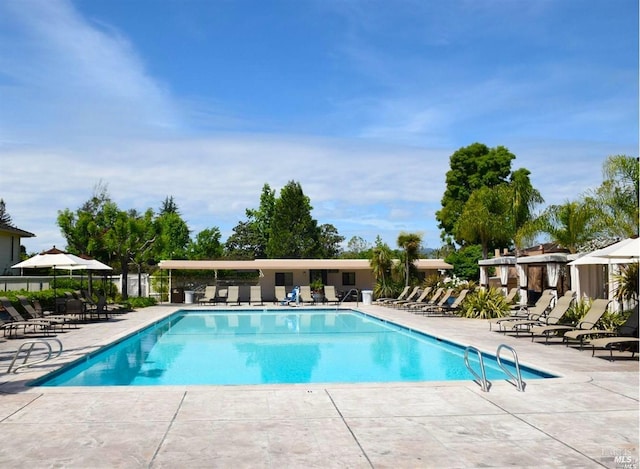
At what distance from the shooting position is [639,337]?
35.6 feet

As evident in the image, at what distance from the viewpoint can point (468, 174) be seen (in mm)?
45656

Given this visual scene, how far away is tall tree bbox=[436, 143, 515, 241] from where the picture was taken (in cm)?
4462

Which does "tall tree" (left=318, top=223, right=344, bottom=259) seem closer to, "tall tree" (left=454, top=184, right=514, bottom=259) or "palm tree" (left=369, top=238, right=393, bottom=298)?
"tall tree" (left=454, top=184, right=514, bottom=259)

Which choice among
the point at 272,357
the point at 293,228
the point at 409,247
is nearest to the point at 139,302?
the point at 409,247

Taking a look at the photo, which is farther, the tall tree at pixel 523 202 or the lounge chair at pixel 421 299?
the tall tree at pixel 523 202

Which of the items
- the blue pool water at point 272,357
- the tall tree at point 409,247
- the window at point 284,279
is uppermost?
the tall tree at point 409,247

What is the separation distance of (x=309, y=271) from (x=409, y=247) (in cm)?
602

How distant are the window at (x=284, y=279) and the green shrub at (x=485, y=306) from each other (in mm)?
12560

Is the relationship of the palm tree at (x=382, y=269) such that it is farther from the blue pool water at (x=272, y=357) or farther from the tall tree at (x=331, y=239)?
the tall tree at (x=331, y=239)

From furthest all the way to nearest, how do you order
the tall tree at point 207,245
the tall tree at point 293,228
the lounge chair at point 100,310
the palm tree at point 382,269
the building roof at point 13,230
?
1. the tall tree at point 207,245
2. the tall tree at point 293,228
3. the palm tree at point 382,269
4. the building roof at point 13,230
5. the lounge chair at point 100,310

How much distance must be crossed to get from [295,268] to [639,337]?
21.3 meters

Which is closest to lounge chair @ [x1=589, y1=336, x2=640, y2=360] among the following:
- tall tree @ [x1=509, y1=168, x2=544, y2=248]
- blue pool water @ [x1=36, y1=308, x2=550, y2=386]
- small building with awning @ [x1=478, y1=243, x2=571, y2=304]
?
blue pool water @ [x1=36, y1=308, x2=550, y2=386]

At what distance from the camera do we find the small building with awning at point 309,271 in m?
31.0

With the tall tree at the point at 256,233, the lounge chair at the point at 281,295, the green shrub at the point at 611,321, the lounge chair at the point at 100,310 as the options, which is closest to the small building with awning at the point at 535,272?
the green shrub at the point at 611,321
